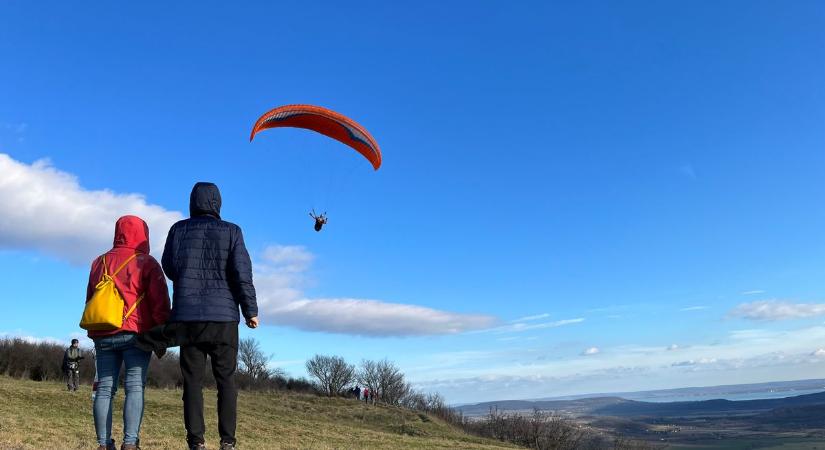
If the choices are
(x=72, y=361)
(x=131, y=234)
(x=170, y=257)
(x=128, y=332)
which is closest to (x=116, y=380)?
(x=128, y=332)

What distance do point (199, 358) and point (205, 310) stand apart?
46cm

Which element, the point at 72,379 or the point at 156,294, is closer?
the point at 156,294

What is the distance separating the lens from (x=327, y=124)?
53.0 ft

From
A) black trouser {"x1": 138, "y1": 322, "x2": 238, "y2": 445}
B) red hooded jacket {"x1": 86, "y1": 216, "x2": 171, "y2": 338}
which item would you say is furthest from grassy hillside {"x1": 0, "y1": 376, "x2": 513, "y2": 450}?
red hooded jacket {"x1": 86, "y1": 216, "x2": 171, "y2": 338}

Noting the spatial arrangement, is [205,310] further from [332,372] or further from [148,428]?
[332,372]

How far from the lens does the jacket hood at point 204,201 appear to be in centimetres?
570

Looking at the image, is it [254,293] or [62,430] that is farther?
[62,430]

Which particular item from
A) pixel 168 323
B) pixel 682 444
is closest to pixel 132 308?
pixel 168 323

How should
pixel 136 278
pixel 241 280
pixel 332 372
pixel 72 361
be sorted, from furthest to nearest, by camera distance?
pixel 332 372, pixel 72 361, pixel 241 280, pixel 136 278

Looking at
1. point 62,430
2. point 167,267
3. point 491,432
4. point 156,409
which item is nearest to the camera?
point 167,267

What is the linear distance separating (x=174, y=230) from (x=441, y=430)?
122 feet

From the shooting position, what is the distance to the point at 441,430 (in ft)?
131

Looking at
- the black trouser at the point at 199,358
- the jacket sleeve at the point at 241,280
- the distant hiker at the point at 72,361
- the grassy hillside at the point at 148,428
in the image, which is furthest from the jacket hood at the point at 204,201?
the distant hiker at the point at 72,361

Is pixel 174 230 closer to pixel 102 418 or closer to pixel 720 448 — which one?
pixel 102 418
